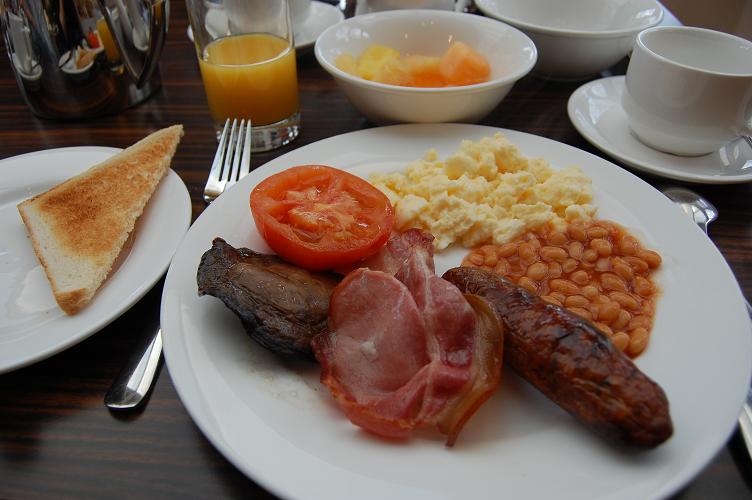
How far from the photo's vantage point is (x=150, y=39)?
2.39 metres

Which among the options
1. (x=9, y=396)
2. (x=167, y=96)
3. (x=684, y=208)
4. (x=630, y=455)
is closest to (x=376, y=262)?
(x=630, y=455)

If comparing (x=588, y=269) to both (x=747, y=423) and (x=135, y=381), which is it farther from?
(x=135, y=381)

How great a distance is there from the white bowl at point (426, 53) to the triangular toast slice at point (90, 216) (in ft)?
2.72

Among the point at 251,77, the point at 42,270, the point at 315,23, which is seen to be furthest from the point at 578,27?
the point at 42,270

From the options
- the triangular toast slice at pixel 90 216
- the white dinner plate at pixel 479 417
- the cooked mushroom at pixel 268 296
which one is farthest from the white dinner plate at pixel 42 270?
the cooked mushroom at pixel 268 296

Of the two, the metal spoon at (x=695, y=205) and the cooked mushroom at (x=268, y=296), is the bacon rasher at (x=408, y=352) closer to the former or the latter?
the cooked mushroom at (x=268, y=296)

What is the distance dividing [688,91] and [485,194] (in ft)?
2.90

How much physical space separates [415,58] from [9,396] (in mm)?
2015

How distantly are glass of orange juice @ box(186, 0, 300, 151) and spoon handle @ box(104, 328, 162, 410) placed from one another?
1.18 meters

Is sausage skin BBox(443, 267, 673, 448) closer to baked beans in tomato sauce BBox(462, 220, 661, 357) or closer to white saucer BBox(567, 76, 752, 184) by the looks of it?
baked beans in tomato sauce BBox(462, 220, 661, 357)

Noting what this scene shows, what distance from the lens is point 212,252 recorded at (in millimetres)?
1378

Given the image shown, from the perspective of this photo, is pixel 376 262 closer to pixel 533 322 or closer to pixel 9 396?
pixel 533 322

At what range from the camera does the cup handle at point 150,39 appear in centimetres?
226

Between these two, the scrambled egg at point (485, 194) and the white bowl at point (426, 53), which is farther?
the white bowl at point (426, 53)
